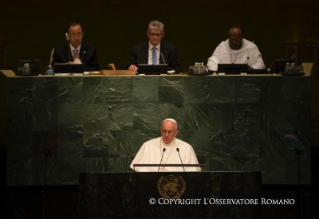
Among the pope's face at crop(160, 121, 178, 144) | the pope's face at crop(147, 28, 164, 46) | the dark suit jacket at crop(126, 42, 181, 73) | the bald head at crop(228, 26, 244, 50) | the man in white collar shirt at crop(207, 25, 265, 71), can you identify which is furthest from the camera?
the man in white collar shirt at crop(207, 25, 265, 71)

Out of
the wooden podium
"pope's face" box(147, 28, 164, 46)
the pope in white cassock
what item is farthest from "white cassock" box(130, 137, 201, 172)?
"pope's face" box(147, 28, 164, 46)

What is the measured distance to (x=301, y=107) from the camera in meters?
7.17

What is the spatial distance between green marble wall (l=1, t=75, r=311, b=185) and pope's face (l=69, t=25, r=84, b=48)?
42.4 inches

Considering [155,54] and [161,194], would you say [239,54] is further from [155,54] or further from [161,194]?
[161,194]

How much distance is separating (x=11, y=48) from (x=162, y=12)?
8.84 ft

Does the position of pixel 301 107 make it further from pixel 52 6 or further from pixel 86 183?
pixel 52 6

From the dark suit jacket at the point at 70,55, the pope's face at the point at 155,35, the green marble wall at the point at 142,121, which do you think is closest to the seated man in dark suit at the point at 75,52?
the dark suit jacket at the point at 70,55

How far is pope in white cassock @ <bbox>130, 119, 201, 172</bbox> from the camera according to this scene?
6703 mm

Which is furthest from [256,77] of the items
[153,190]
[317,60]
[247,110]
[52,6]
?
[52,6]

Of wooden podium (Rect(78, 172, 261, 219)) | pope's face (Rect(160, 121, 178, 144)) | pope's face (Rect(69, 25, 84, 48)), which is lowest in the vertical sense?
wooden podium (Rect(78, 172, 261, 219))

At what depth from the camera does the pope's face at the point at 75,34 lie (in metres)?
8.06

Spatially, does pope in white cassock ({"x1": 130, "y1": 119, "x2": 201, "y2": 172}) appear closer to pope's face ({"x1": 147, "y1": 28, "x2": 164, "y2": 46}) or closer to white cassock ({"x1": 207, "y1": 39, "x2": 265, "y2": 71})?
pope's face ({"x1": 147, "y1": 28, "x2": 164, "y2": 46})

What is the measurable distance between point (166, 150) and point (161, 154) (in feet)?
0.24

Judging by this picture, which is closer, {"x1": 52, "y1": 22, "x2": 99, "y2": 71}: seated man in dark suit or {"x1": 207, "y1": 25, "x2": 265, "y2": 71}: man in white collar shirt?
{"x1": 52, "y1": 22, "x2": 99, "y2": 71}: seated man in dark suit
